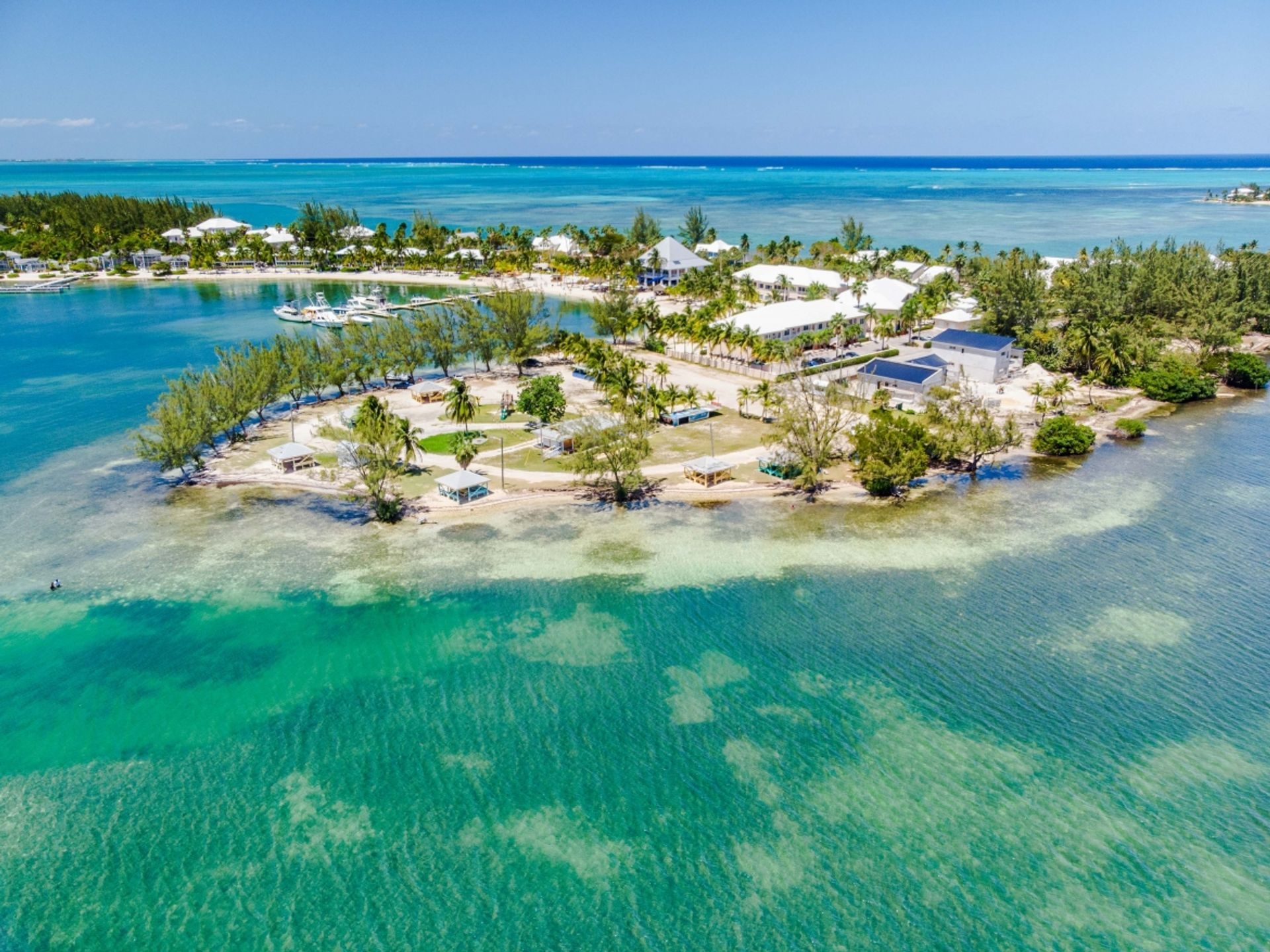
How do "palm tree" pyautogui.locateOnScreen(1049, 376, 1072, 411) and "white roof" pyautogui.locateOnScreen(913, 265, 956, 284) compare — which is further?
"white roof" pyautogui.locateOnScreen(913, 265, 956, 284)

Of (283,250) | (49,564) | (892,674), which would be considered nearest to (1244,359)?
(892,674)

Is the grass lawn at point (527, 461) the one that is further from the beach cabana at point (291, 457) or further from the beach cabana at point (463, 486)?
the beach cabana at point (291, 457)

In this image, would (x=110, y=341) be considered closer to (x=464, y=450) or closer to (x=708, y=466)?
(x=464, y=450)

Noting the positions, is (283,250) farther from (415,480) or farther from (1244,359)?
(1244,359)

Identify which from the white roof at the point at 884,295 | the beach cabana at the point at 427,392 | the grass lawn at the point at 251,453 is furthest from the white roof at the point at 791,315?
the grass lawn at the point at 251,453

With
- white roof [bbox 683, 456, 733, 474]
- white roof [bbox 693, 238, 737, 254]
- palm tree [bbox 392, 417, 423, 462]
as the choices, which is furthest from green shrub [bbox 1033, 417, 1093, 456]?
white roof [bbox 693, 238, 737, 254]

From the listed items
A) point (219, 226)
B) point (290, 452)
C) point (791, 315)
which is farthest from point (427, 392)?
point (219, 226)

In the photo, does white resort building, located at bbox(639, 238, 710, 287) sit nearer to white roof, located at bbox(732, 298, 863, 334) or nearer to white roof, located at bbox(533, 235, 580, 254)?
white roof, located at bbox(533, 235, 580, 254)
